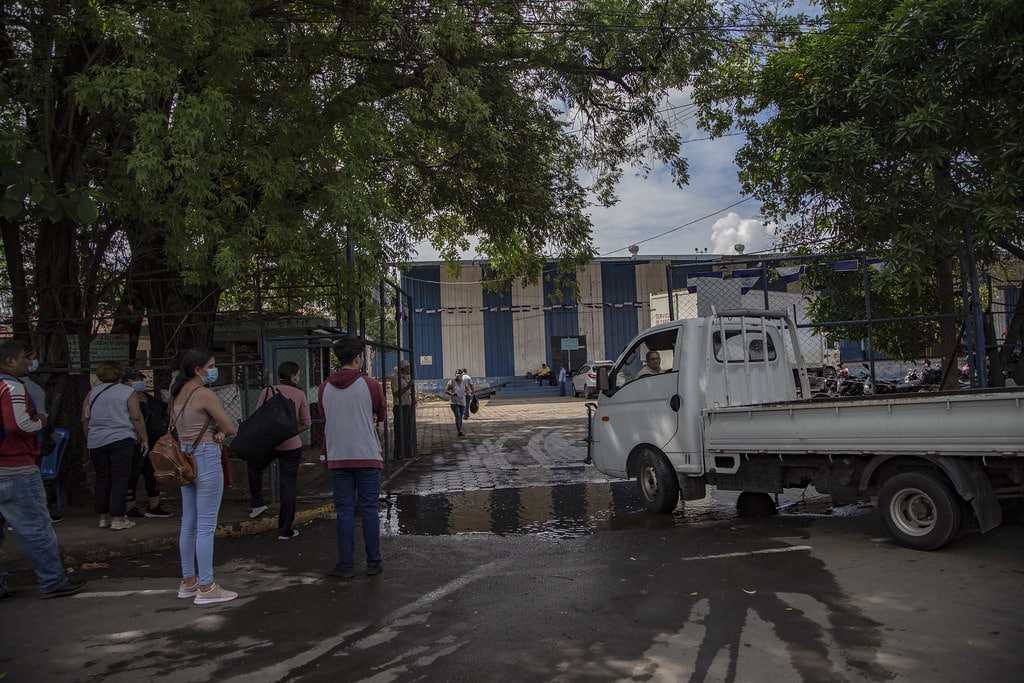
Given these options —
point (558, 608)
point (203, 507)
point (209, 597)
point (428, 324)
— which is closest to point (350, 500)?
point (203, 507)

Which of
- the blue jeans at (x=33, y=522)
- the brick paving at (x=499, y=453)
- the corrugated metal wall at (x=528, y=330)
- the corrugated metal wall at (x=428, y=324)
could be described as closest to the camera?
the blue jeans at (x=33, y=522)

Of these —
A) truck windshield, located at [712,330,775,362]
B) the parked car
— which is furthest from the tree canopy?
the parked car

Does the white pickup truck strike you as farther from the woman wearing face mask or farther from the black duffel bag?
the woman wearing face mask

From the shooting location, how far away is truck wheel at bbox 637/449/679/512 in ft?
27.1

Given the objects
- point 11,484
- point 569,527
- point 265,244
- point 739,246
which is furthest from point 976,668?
point 739,246

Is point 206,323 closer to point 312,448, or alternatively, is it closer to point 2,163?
point 2,163

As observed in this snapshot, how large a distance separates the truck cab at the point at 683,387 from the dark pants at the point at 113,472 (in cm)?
516

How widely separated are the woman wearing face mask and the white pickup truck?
4.64 m

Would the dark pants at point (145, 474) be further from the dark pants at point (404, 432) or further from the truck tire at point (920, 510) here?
the truck tire at point (920, 510)

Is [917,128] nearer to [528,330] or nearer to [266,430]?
[266,430]

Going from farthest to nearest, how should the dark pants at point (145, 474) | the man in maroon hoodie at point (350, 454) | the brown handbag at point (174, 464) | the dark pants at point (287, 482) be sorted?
the dark pants at point (145, 474) < the dark pants at point (287, 482) < the man in maroon hoodie at point (350, 454) < the brown handbag at point (174, 464)

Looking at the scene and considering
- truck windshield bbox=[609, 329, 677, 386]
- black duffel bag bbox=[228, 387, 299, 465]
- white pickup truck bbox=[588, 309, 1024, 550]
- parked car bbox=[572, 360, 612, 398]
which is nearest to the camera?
white pickup truck bbox=[588, 309, 1024, 550]

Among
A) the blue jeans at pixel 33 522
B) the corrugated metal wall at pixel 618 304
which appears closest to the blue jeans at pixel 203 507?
the blue jeans at pixel 33 522

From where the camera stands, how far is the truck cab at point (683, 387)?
8031mm
